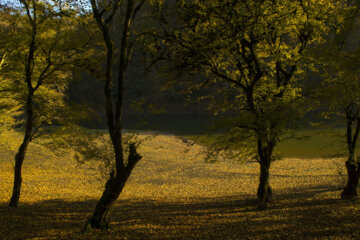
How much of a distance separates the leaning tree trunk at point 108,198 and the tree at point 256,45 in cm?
335

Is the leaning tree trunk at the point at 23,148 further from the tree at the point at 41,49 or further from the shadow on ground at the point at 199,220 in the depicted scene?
the shadow on ground at the point at 199,220

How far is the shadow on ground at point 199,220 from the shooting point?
793 centimetres

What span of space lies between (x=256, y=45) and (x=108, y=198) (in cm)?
743

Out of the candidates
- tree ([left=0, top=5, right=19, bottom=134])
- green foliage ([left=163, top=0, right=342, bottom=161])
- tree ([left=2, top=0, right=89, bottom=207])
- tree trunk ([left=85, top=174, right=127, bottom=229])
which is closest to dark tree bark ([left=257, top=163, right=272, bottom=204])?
green foliage ([left=163, top=0, right=342, bottom=161])

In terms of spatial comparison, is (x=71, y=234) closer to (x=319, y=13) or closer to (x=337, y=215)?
(x=337, y=215)

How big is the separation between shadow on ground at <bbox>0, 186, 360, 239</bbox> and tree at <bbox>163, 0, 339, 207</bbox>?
1.54m

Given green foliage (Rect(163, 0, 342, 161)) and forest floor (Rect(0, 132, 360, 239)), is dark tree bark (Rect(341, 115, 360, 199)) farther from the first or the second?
green foliage (Rect(163, 0, 342, 161))

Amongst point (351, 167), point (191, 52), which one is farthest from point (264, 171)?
point (191, 52)

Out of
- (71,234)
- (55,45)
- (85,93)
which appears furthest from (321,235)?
(85,93)

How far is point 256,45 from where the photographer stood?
430 inches

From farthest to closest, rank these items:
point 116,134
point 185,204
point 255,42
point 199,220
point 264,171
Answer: point 185,204 < point 264,171 < point 255,42 < point 199,220 < point 116,134

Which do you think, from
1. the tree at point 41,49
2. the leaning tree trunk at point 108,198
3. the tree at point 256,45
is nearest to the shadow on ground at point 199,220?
the leaning tree trunk at point 108,198

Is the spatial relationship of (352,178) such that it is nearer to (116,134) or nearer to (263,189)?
(263,189)

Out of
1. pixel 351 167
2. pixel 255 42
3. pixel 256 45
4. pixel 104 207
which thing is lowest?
pixel 104 207
